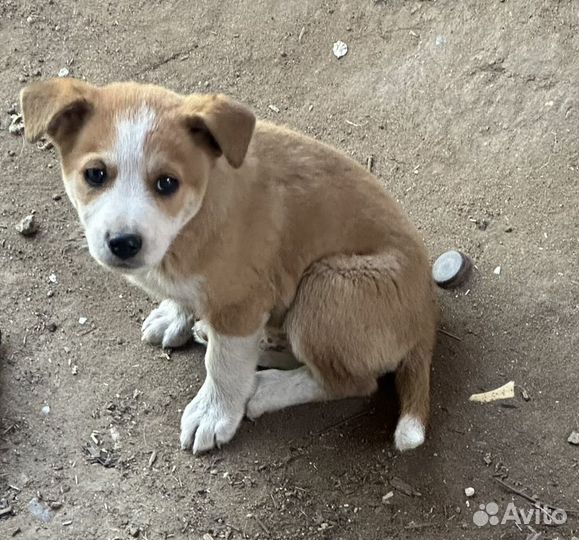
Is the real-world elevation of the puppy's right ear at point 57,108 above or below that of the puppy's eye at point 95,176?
above

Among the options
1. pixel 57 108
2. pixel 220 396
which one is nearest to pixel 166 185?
pixel 57 108

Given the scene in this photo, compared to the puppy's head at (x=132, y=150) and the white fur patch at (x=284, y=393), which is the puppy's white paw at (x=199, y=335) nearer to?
the white fur patch at (x=284, y=393)

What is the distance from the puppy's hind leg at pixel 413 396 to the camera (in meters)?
3.36

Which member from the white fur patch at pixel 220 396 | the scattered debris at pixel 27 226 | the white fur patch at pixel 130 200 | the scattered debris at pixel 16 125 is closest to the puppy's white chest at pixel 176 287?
the white fur patch at pixel 220 396

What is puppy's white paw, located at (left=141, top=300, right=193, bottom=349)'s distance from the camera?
12.7ft

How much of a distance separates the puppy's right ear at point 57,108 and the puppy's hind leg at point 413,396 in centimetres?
170

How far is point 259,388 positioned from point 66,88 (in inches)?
60.5

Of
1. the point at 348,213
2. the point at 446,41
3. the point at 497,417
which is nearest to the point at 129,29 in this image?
the point at 446,41

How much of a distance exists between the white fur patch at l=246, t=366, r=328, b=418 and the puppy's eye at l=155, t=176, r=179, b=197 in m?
1.17

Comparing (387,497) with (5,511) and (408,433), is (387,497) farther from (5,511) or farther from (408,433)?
(5,511)

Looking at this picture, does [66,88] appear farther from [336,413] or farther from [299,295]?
[336,413]

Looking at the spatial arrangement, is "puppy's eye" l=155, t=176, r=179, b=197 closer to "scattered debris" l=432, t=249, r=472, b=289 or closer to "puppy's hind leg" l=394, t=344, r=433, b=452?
"puppy's hind leg" l=394, t=344, r=433, b=452

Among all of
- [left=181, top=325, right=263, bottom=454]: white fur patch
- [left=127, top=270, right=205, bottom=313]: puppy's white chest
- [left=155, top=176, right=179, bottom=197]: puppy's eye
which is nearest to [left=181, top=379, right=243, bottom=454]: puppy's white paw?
[left=181, top=325, right=263, bottom=454]: white fur patch

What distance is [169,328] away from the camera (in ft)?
12.7
